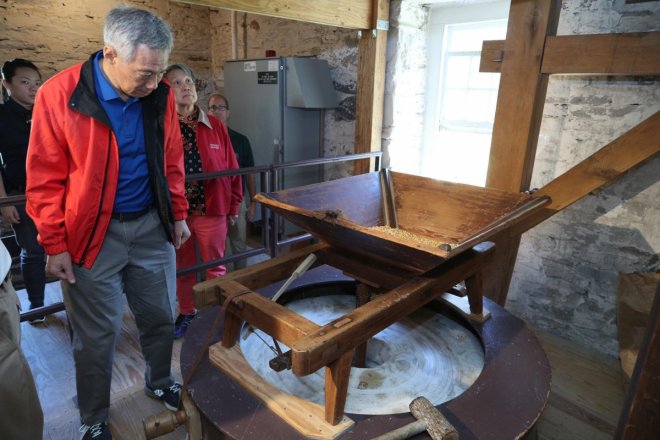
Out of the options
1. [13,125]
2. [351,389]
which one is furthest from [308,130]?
[351,389]

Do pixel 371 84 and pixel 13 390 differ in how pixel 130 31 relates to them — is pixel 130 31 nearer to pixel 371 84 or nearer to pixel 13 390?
pixel 13 390

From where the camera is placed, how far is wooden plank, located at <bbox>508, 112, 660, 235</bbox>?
2.18 metres

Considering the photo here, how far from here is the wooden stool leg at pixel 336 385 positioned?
1.16 meters

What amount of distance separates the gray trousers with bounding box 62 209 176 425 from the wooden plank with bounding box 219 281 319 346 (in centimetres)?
64

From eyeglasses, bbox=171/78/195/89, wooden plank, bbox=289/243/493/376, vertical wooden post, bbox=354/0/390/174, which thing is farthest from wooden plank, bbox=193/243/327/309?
vertical wooden post, bbox=354/0/390/174

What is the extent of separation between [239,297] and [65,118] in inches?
36.8

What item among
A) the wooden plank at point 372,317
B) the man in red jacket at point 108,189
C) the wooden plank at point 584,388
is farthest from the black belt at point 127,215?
the wooden plank at point 584,388

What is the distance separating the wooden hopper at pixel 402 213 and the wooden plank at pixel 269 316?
312 millimetres

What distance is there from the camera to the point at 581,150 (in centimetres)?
260

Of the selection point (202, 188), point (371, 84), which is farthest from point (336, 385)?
point (371, 84)

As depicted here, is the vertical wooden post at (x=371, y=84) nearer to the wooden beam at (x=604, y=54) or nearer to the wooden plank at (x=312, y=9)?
the wooden plank at (x=312, y=9)

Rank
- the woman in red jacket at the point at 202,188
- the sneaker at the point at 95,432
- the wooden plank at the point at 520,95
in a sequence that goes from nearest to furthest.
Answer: the sneaker at the point at 95,432 < the wooden plank at the point at 520,95 < the woman in red jacket at the point at 202,188

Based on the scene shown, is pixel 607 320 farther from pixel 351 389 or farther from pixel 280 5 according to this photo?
pixel 280 5

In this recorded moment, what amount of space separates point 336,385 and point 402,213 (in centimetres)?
108
